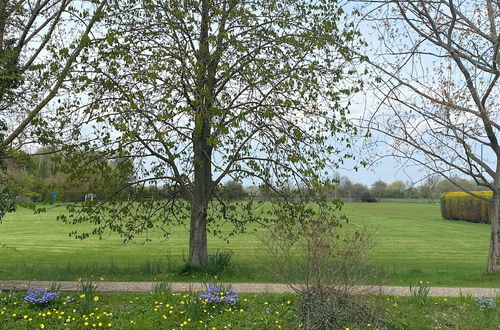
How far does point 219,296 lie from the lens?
7426 mm

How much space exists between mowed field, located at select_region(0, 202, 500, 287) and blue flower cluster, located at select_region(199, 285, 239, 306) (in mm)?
682

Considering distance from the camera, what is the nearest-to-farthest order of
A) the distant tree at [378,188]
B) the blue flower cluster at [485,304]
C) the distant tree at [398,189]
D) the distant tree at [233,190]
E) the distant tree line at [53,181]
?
1. the blue flower cluster at [485,304]
2. the distant tree line at [53,181]
3. the distant tree at [233,190]
4. the distant tree at [398,189]
5. the distant tree at [378,188]

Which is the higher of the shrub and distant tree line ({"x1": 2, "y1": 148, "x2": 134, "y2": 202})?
distant tree line ({"x1": 2, "y1": 148, "x2": 134, "y2": 202})

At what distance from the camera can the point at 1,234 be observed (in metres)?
30.1

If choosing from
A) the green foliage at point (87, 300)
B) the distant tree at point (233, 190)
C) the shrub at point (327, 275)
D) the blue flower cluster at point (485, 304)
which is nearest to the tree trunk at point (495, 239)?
the blue flower cluster at point (485, 304)

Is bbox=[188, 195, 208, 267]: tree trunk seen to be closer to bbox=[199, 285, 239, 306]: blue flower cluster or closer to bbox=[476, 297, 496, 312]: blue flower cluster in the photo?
bbox=[199, 285, 239, 306]: blue flower cluster

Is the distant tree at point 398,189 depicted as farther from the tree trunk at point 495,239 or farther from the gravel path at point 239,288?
the gravel path at point 239,288

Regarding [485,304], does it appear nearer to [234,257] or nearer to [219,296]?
[219,296]

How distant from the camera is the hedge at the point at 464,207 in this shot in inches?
1671

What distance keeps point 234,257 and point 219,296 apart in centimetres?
921

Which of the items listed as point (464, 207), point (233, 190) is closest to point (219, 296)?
point (233, 190)

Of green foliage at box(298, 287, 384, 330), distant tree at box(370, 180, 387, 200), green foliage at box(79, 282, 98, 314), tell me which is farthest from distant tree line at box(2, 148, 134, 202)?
distant tree at box(370, 180, 387, 200)

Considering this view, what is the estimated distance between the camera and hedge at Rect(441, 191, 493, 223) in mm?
42438

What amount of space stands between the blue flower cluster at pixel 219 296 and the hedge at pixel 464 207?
37548mm
